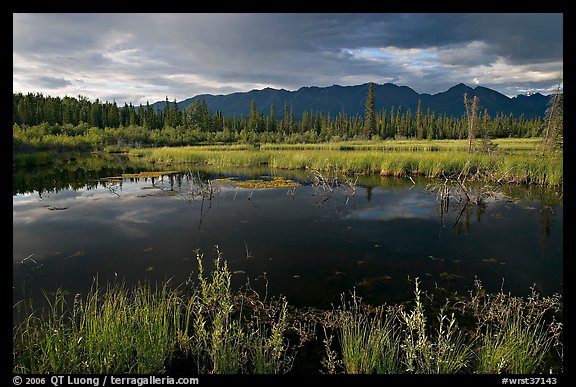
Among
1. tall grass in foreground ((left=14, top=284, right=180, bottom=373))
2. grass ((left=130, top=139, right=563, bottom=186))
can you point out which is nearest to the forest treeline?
grass ((left=130, top=139, right=563, bottom=186))

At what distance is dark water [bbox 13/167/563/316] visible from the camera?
28.0 ft

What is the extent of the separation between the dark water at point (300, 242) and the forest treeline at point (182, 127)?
49.8m

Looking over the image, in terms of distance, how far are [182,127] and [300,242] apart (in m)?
89.5

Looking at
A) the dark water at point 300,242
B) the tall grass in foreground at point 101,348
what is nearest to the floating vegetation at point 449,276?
the dark water at point 300,242

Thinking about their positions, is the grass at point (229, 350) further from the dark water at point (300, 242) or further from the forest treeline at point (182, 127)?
the forest treeline at point (182, 127)

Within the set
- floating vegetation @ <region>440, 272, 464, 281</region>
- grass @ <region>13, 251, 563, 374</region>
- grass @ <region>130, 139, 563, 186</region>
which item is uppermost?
grass @ <region>130, 139, 563, 186</region>

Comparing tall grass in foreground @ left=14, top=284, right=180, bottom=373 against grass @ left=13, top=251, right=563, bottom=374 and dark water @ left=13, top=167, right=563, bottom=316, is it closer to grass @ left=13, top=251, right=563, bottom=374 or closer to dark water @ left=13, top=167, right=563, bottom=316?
grass @ left=13, top=251, right=563, bottom=374

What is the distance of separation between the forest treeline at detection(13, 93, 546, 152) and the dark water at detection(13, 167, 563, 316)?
49.8 meters

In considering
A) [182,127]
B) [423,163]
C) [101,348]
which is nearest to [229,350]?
[101,348]
